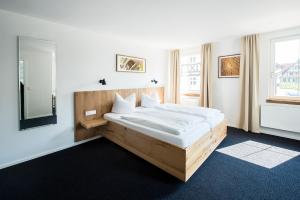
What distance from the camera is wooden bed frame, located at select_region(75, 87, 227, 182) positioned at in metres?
2.02

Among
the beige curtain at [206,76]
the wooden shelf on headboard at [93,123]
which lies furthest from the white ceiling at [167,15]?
the wooden shelf on headboard at [93,123]

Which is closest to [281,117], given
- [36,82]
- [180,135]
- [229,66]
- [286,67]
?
[286,67]

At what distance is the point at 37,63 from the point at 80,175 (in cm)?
190

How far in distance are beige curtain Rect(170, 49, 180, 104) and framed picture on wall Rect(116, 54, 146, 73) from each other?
47.8 inches

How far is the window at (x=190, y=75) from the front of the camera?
16.4ft

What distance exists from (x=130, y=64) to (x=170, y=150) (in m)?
2.70

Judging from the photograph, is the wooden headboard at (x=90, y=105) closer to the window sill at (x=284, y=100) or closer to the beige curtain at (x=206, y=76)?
the beige curtain at (x=206, y=76)

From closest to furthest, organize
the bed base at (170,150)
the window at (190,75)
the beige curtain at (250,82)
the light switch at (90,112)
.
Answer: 1. the bed base at (170,150)
2. the light switch at (90,112)
3. the beige curtain at (250,82)
4. the window at (190,75)

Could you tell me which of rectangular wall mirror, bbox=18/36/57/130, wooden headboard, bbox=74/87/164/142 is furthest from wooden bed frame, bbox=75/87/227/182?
rectangular wall mirror, bbox=18/36/57/130

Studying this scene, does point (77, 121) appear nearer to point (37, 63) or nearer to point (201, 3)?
point (37, 63)

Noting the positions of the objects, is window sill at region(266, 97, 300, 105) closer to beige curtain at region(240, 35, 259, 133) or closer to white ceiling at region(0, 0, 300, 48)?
beige curtain at region(240, 35, 259, 133)

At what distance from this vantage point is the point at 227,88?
169 inches

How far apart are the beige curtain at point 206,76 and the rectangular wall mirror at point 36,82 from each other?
364 cm

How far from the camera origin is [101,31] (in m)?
3.33
